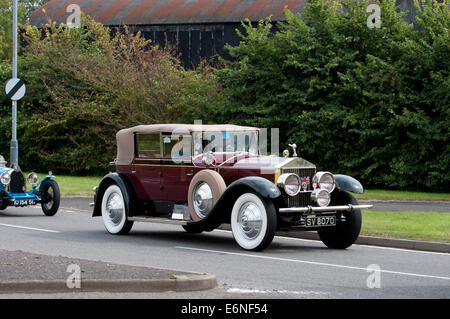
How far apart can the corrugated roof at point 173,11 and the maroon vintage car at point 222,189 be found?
26.6 metres

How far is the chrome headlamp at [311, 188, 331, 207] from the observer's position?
11.8m

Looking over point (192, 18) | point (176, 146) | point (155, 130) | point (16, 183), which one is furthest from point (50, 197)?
point (192, 18)

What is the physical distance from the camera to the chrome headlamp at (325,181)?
1209cm

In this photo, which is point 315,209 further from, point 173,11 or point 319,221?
point 173,11

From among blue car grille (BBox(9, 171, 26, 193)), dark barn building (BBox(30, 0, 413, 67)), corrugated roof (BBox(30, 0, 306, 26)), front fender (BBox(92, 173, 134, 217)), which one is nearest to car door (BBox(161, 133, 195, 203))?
front fender (BBox(92, 173, 134, 217))

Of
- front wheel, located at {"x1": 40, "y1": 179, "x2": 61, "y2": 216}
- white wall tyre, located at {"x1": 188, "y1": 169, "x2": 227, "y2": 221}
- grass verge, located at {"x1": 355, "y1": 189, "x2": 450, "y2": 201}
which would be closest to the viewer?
white wall tyre, located at {"x1": 188, "y1": 169, "x2": 227, "y2": 221}

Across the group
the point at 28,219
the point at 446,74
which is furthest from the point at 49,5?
the point at 28,219

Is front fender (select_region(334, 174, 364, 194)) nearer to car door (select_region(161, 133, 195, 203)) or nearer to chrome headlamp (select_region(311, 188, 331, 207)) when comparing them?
chrome headlamp (select_region(311, 188, 331, 207))

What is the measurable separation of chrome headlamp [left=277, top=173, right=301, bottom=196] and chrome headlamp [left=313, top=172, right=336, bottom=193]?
49 centimetres

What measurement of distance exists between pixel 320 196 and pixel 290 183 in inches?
22.1

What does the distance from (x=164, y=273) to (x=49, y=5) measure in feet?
138

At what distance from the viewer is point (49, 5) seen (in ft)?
157

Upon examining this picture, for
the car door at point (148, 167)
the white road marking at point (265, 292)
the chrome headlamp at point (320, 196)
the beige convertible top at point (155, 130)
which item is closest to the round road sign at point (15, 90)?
the beige convertible top at point (155, 130)
